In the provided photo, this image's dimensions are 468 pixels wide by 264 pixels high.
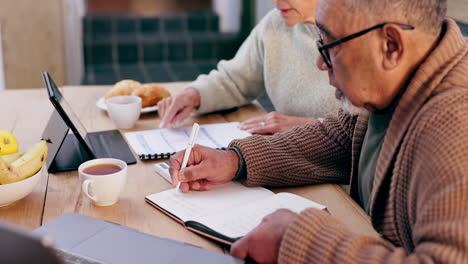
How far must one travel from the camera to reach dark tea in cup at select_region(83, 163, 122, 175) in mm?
1195

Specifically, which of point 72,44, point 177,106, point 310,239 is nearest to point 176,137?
point 177,106

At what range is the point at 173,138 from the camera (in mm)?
1573

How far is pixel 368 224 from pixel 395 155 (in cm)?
19

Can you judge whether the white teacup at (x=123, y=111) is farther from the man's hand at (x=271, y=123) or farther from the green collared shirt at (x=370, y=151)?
the green collared shirt at (x=370, y=151)

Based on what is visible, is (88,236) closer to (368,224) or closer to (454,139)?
(368,224)

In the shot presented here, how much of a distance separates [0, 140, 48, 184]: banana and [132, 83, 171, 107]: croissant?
0.61m

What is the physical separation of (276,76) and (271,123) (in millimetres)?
347

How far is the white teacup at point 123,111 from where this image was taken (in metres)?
1.62

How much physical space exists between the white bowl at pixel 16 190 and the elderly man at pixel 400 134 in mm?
477

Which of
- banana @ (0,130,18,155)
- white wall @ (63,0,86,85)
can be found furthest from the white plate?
white wall @ (63,0,86,85)

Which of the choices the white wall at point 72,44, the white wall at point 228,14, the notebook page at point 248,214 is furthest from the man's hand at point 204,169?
the white wall at point 228,14

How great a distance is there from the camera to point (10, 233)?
55 centimetres

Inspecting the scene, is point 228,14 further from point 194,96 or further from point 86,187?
point 86,187

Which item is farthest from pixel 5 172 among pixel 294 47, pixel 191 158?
pixel 294 47
